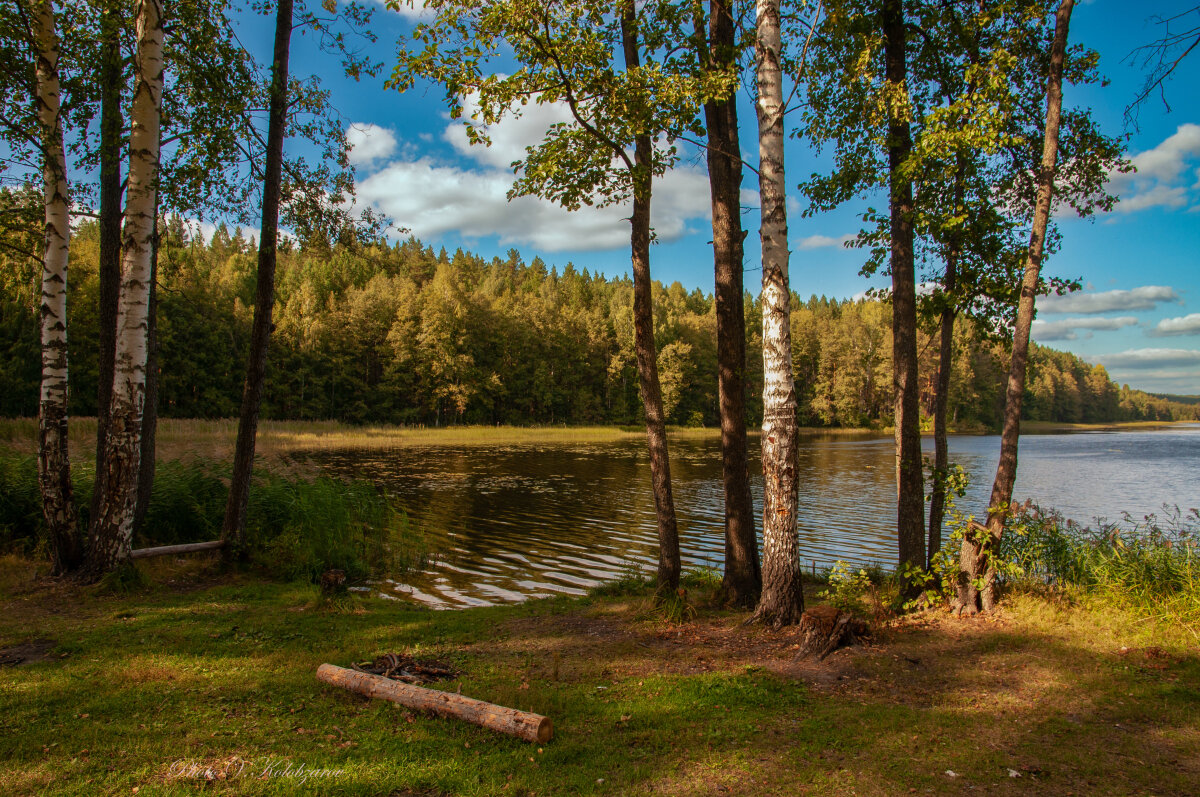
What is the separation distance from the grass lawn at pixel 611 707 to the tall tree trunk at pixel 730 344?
98 cm

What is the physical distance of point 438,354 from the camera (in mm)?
56562

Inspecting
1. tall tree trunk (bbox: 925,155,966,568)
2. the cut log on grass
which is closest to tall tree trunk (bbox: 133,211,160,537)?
the cut log on grass

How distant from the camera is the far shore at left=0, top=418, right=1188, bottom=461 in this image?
2064 centimetres

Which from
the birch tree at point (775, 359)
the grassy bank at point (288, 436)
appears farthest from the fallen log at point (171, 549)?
the birch tree at point (775, 359)

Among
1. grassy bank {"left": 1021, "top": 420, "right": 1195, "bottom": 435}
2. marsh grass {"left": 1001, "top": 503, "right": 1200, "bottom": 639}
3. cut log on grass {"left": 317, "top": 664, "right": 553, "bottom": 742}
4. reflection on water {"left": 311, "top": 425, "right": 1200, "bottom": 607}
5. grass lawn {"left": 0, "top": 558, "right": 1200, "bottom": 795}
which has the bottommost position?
reflection on water {"left": 311, "top": 425, "right": 1200, "bottom": 607}

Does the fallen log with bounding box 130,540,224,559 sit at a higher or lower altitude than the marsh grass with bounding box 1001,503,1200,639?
lower

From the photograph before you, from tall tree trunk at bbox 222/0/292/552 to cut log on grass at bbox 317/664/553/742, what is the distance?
5.56 m

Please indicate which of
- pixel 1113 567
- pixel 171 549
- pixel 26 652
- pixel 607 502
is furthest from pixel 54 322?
pixel 607 502

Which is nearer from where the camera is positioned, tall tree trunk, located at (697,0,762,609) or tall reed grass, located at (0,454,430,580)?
tall tree trunk, located at (697,0,762,609)

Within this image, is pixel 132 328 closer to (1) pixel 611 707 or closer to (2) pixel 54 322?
(2) pixel 54 322

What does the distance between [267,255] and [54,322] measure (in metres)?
2.65

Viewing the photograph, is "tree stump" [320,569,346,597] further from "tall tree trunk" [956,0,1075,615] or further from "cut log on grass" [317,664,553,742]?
"tall tree trunk" [956,0,1075,615]

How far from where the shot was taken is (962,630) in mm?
6246

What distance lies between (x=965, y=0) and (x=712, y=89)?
4525 mm
